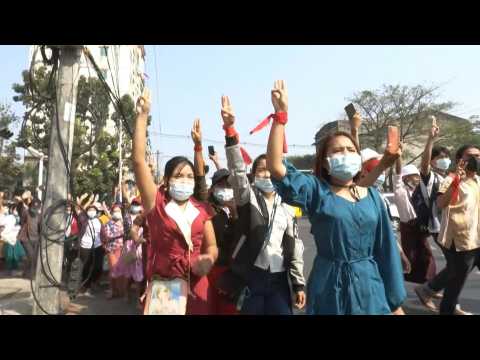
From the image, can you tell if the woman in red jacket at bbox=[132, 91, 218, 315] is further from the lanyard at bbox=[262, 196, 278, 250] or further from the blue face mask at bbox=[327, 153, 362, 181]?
the blue face mask at bbox=[327, 153, 362, 181]

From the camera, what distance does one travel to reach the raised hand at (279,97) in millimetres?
2475

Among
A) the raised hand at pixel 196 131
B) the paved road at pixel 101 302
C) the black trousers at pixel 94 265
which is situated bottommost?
the paved road at pixel 101 302

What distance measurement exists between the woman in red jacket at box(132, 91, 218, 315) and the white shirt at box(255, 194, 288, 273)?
33 cm

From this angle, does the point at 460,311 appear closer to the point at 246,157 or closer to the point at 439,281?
the point at 439,281

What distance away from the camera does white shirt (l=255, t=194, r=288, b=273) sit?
3.13 meters

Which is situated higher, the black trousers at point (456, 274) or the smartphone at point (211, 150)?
the smartphone at point (211, 150)

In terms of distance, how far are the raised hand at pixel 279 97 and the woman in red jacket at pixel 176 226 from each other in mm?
961

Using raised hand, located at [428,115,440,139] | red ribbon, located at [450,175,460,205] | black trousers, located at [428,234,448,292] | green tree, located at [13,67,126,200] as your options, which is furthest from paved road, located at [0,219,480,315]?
green tree, located at [13,67,126,200]

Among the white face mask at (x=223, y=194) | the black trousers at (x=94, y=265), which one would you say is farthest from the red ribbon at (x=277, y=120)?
the black trousers at (x=94, y=265)

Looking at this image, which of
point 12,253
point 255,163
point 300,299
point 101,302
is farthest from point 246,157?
point 12,253

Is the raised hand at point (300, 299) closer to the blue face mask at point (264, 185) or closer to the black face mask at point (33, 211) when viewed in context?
the blue face mask at point (264, 185)

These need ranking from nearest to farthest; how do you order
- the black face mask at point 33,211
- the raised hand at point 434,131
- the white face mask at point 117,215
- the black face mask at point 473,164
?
1. the raised hand at point 434,131
2. the black face mask at point 473,164
3. the white face mask at point 117,215
4. the black face mask at point 33,211

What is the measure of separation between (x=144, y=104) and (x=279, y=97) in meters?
1.04
